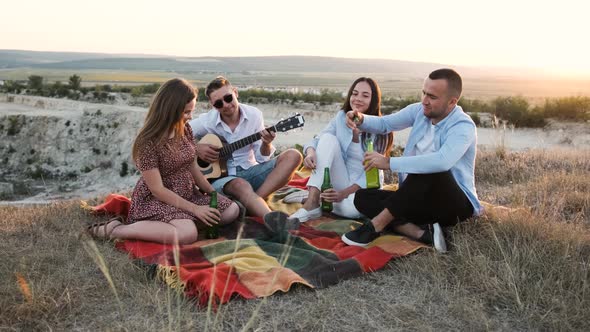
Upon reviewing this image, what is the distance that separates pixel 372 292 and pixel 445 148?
133 centimetres

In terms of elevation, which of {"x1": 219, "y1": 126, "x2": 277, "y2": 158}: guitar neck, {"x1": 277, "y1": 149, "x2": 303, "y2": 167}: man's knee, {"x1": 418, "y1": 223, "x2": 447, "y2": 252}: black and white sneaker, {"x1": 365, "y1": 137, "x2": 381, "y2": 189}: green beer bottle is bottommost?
{"x1": 418, "y1": 223, "x2": 447, "y2": 252}: black and white sneaker

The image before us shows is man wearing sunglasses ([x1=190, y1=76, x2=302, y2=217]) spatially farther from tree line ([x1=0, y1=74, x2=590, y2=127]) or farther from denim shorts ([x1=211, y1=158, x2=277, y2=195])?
tree line ([x1=0, y1=74, x2=590, y2=127])

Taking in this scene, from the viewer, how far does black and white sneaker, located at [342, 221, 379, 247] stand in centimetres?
486

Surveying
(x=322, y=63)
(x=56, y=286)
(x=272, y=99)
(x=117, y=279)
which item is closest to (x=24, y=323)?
(x=56, y=286)

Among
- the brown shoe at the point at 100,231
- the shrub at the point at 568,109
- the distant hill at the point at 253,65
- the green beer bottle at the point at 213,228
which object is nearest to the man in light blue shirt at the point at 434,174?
the green beer bottle at the point at 213,228

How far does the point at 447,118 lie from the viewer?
4805 mm

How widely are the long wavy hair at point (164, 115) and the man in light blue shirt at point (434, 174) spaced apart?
1.67 meters

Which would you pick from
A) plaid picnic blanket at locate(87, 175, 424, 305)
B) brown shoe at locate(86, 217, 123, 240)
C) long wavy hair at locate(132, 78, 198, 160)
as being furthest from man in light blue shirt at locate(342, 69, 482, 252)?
brown shoe at locate(86, 217, 123, 240)

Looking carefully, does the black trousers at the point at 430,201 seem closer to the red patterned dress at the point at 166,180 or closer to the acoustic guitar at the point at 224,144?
the acoustic guitar at the point at 224,144

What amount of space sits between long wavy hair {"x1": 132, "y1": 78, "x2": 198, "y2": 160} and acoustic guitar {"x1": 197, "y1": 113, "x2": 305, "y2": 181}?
1.20 m

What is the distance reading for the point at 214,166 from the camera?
241 inches

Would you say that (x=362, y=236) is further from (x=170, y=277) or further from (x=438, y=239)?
(x=170, y=277)

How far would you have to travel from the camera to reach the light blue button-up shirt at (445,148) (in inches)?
178

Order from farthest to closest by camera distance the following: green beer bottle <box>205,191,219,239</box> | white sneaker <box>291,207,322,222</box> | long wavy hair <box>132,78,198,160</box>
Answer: white sneaker <box>291,207,322,222</box>
green beer bottle <box>205,191,219,239</box>
long wavy hair <box>132,78,198,160</box>
